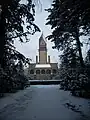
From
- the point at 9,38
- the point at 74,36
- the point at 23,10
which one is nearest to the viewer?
the point at 23,10

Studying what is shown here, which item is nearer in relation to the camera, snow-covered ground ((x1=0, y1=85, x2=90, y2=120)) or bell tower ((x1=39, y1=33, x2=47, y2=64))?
snow-covered ground ((x1=0, y1=85, x2=90, y2=120))

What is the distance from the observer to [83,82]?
48.2ft

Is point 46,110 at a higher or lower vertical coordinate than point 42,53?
lower

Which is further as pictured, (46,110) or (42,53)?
(42,53)

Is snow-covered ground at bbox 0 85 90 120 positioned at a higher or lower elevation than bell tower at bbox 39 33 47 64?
lower

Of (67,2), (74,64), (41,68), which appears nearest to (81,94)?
(74,64)

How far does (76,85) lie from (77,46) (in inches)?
238

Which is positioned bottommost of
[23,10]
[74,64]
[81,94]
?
[81,94]

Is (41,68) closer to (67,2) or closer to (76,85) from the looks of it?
(76,85)

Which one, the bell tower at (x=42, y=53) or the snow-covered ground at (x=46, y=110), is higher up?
the bell tower at (x=42, y=53)

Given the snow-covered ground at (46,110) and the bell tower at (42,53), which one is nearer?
the snow-covered ground at (46,110)

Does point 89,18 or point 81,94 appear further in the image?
point 81,94

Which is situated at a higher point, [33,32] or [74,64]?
[33,32]

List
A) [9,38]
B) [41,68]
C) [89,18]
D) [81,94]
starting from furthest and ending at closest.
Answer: [41,68]
[9,38]
[81,94]
[89,18]
